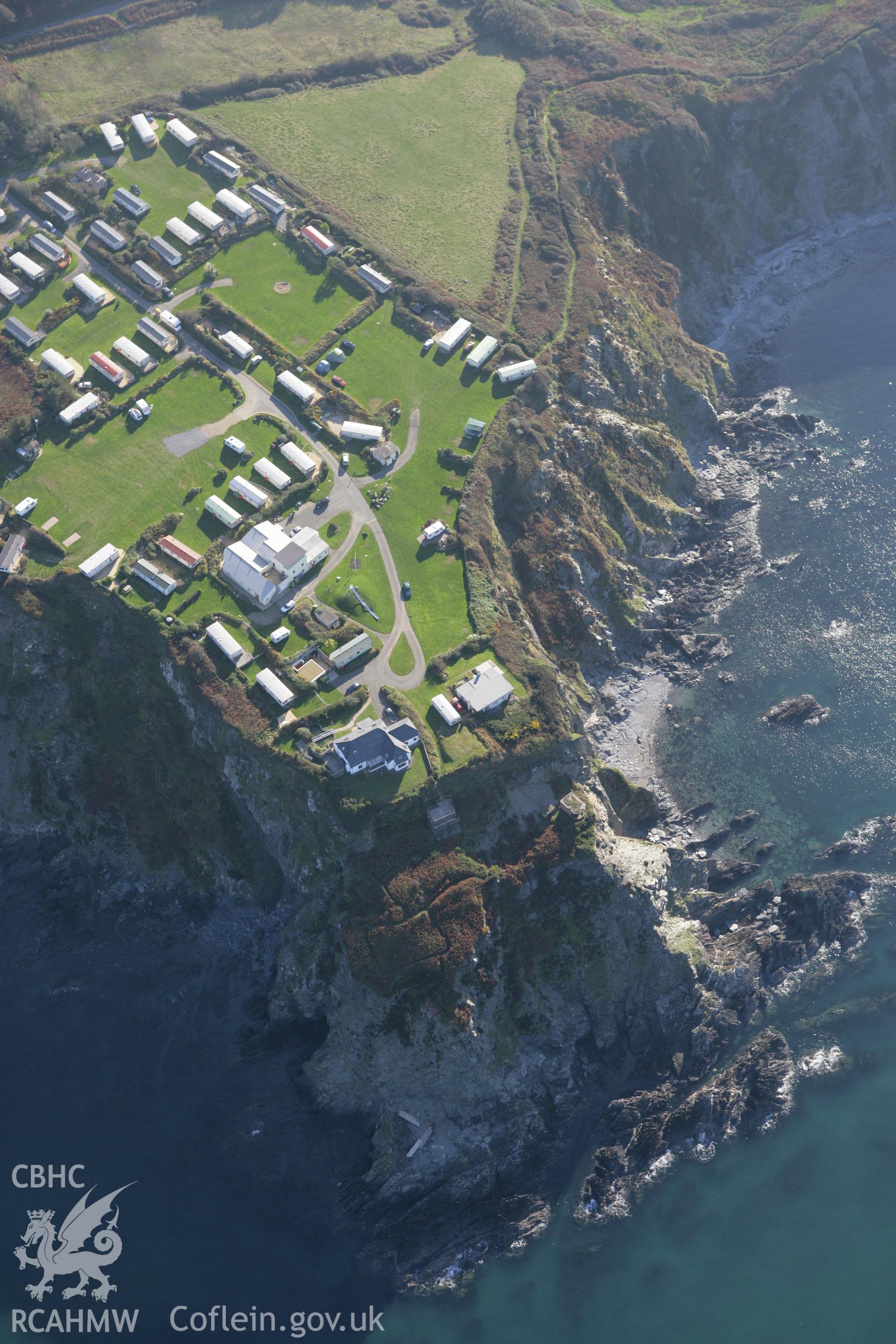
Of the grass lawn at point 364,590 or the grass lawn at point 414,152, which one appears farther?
the grass lawn at point 414,152

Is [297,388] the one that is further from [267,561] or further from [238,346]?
[267,561]

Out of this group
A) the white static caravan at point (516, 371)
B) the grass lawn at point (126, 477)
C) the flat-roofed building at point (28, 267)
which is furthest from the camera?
the flat-roofed building at point (28, 267)

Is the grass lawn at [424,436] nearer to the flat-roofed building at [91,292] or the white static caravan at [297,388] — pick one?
the white static caravan at [297,388]

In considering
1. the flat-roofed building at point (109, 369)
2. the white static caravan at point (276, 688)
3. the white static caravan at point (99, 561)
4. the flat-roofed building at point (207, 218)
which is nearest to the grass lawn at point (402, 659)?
the white static caravan at point (276, 688)

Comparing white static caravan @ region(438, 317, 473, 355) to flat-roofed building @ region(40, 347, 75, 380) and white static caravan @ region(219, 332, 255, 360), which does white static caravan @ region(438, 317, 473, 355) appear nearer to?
white static caravan @ region(219, 332, 255, 360)

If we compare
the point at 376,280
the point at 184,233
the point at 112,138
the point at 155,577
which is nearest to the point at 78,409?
the point at 155,577

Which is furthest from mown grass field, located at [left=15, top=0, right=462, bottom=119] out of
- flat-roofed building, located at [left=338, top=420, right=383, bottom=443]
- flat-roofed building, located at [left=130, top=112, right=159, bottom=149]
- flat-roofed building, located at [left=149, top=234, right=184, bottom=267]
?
flat-roofed building, located at [left=338, top=420, right=383, bottom=443]

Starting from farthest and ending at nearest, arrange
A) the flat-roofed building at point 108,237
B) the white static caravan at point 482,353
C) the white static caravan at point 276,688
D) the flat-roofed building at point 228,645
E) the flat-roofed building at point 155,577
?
1. the flat-roofed building at point 108,237
2. the white static caravan at point 482,353
3. the flat-roofed building at point 155,577
4. the flat-roofed building at point 228,645
5. the white static caravan at point 276,688
